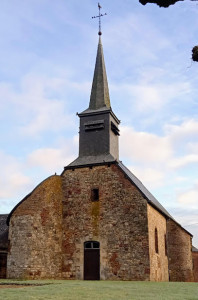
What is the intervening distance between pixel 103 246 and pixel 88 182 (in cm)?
382

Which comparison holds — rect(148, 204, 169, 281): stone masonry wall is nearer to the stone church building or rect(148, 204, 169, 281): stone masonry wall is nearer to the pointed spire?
the stone church building

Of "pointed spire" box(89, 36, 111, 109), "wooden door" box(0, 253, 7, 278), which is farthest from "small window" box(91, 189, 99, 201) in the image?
"pointed spire" box(89, 36, 111, 109)

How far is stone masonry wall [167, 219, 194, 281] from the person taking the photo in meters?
23.7

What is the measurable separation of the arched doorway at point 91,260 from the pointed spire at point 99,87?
30.7 feet

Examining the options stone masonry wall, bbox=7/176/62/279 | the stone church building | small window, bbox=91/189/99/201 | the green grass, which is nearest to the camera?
the green grass

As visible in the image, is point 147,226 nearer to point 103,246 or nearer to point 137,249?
point 137,249

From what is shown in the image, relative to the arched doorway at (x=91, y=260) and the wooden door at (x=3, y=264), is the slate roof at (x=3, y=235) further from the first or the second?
the arched doorway at (x=91, y=260)

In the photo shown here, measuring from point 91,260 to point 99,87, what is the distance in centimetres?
1220

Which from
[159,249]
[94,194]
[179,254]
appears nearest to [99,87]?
[94,194]

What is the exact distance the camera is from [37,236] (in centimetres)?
1844

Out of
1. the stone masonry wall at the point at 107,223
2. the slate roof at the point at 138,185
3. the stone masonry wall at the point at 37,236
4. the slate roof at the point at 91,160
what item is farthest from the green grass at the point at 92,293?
the slate roof at the point at 91,160

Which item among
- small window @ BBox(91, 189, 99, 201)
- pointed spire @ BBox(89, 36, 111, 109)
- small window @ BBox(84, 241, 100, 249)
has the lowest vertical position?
small window @ BBox(84, 241, 100, 249)

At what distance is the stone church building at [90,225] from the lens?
1836 cm

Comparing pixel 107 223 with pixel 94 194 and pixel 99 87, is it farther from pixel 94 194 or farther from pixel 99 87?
pixel 99 87
